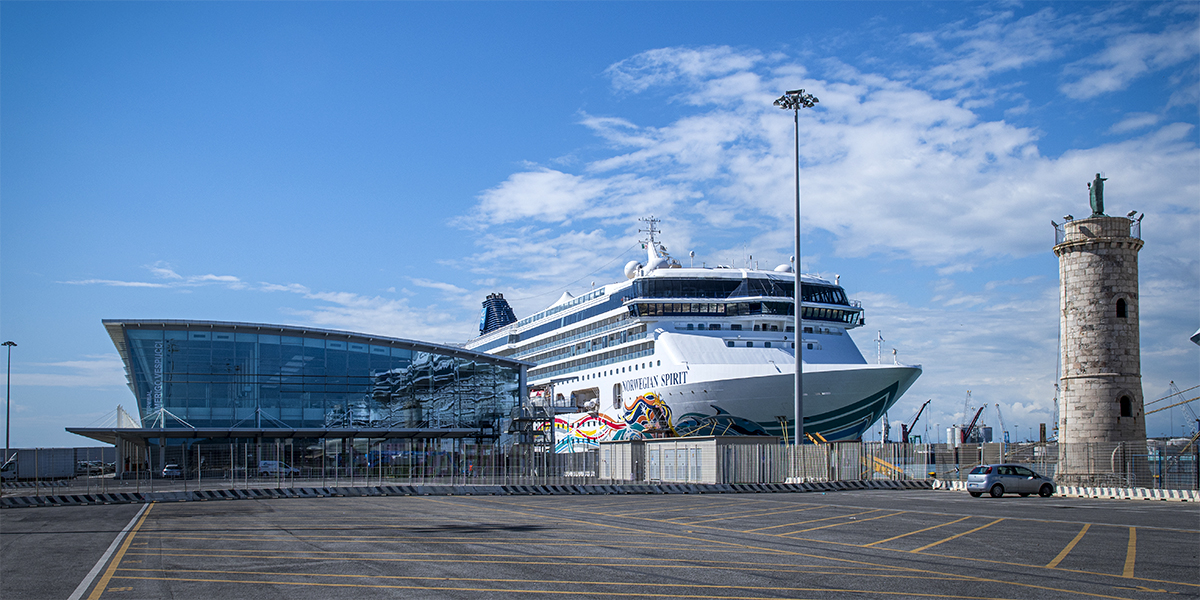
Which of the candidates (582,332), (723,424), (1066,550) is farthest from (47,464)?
(1066,550)

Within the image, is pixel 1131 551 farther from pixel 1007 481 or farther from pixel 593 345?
pixel 593 345

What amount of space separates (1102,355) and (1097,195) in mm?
6239

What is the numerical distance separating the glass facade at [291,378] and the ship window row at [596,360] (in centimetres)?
984

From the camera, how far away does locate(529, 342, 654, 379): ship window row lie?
54688 mm

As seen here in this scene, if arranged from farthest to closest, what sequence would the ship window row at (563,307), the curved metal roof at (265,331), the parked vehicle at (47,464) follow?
the ship window row at (563,307)
the curved metal roof at (265,331)
the parked vehicle at (47,464)

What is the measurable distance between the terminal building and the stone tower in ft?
98.3

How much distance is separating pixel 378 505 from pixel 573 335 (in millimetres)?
39379

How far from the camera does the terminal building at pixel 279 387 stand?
143 ft

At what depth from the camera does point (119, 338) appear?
1847 inches

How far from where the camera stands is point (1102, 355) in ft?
106

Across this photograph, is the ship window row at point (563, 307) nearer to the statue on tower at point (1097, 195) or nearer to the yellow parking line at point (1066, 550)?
the statue on tower at point (1097, 195)

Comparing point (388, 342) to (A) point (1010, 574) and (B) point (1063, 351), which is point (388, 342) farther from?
(A) point (1010, 574)

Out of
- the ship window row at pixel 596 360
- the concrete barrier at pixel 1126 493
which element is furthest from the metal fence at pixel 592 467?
the ship window row at pixel 596 360

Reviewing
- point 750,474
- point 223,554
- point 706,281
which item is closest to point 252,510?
point 223,554
